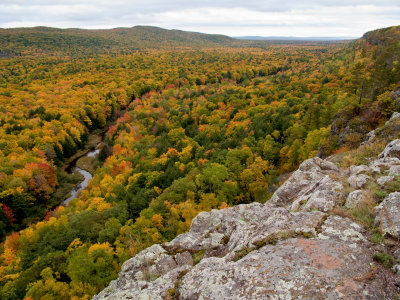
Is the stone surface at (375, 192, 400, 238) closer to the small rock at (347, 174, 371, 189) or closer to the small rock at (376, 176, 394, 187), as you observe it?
the small rock at (376, 176, 394, 187)

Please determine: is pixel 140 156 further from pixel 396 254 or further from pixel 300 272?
pixel 396 254

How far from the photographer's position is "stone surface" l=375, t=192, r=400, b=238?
300 inches

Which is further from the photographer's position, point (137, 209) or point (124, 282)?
point (137, 209)

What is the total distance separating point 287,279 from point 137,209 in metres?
38.7

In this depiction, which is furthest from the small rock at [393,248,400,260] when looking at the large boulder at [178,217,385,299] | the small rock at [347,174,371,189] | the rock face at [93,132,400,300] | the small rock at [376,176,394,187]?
the small rock at [347,174,371,189]

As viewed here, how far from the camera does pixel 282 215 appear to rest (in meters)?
10.6

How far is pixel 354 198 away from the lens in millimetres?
10008

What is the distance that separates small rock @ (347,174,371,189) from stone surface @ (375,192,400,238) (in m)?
2.13

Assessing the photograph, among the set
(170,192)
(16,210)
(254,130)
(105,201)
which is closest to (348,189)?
(170,192)

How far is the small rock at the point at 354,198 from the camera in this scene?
973 centimetres

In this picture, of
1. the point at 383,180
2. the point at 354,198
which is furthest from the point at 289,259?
the point at 383,180

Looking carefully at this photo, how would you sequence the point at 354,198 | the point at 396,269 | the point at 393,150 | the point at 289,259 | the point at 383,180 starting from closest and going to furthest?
the point at 396,269
the point at 289,259
the point at 354,198
the point at 383,180
the point at 393,150

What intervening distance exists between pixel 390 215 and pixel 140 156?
57.9 m

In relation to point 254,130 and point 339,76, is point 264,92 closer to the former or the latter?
Answer: point 339,76
